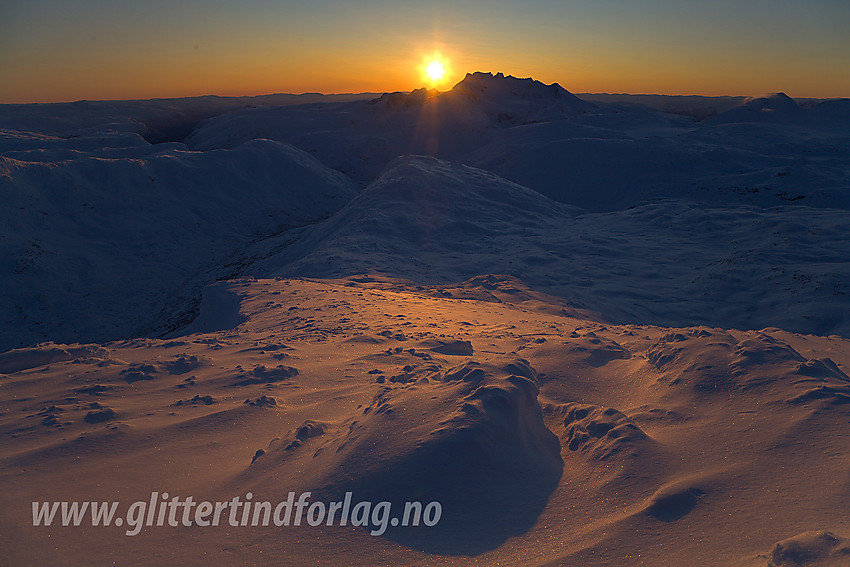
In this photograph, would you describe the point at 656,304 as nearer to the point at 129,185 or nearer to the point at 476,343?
the point at 476,343

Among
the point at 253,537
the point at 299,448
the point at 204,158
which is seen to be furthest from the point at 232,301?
the point at 204,158

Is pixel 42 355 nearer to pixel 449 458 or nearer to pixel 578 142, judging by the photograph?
pixel 449 458

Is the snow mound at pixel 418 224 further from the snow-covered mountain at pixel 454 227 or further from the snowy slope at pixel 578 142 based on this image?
the snowy slope at pixel 578 142

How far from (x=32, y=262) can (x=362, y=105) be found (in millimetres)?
44370

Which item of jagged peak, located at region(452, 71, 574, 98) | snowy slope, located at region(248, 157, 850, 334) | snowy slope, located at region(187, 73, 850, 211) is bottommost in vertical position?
snowy slope, located at region(248, 157, 850, 334)

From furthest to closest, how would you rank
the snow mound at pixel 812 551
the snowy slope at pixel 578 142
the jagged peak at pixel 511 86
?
the jagged peak at pixel 511 86 < the snowy slope at pixel 578 142 < the snow mound at pixel 812 551

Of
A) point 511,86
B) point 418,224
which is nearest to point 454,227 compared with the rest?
point 418,224

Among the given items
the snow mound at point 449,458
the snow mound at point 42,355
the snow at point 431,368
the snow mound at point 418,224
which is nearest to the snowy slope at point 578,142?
the snow at point 431,368

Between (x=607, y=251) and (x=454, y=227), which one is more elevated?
(x=454, y=227)

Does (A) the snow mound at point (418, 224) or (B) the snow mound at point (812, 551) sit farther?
(A) the snow mound at point (418, 224)

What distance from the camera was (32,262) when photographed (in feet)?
48.9

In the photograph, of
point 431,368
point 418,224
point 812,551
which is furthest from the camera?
point 418,224

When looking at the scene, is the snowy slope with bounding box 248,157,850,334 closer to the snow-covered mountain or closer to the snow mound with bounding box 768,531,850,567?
the snow-covered mountain

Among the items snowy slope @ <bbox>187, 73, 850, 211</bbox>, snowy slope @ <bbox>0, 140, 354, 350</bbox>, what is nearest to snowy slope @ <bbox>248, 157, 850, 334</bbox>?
snowy slope @ <bbox>0, 140, 354, 350</bbox>
